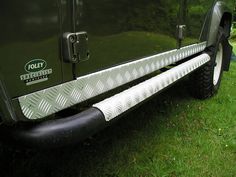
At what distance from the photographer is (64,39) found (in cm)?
179

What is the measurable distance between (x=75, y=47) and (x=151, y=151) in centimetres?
169

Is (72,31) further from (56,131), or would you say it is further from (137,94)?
(137,94)

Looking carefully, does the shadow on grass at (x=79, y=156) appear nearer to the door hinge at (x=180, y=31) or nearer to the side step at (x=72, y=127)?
the side step at (x=72, y=127)

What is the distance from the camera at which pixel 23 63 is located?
1.59 m

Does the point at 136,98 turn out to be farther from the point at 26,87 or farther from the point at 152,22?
the point at 26,87

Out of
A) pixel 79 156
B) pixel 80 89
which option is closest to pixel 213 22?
pixel 79 156

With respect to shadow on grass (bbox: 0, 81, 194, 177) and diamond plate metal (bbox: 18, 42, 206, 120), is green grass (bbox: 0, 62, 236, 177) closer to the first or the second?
shadow on grass (bbox: 0, 81, 194, 177)

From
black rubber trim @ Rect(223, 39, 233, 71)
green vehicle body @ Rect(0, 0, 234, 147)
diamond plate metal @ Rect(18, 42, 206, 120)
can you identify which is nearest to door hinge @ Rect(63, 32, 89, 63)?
green vehicle body @ Rect(0, 0, 234, 147)

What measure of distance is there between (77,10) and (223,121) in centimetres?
276

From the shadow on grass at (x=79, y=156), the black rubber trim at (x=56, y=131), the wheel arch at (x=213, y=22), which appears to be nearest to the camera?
the black rubber trim at (x=56, y=131)

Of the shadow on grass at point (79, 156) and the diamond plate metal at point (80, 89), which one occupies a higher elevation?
the diamond plate metal at point (80, 89)

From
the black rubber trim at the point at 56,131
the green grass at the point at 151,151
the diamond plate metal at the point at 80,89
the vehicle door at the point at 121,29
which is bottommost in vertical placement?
the green grass at the point at 151,151

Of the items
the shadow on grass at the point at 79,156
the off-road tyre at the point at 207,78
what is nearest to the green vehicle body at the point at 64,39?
the shadow on grass at the point at 79,156

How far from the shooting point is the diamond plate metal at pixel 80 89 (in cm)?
167
